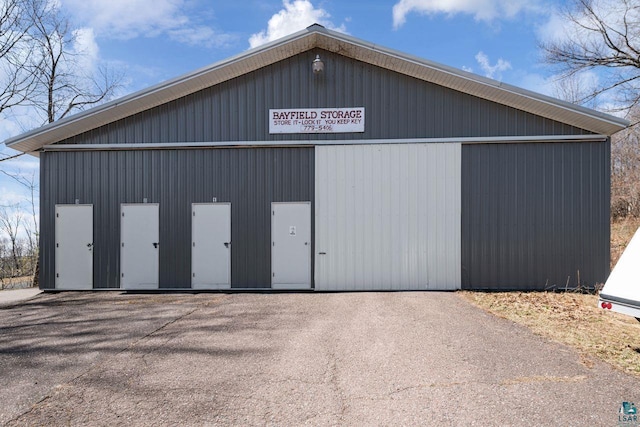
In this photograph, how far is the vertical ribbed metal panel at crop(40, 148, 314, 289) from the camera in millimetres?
9781

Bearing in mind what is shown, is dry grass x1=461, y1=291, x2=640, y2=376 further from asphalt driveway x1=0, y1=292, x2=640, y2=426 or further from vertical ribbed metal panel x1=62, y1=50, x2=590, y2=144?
vertical ribbed metal panel x1=62, y1=50, x2=590, y2=144

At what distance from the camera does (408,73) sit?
9562 millimetres

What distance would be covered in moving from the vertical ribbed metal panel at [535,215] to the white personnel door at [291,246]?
393cm

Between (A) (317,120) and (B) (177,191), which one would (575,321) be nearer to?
(A) (317,120)

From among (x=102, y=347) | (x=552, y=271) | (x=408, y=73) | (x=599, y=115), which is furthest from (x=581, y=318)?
(x=102, y=347)

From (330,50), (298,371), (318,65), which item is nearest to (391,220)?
(318,65)

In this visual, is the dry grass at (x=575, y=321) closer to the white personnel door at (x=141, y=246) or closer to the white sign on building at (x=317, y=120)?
the white sign on building at (x=317, y=120)

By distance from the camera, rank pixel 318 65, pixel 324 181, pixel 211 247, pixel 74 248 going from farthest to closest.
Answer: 1. pixel 74 248
2. pixel 211 247
3. pixel 324 181
4. pixel 318 65

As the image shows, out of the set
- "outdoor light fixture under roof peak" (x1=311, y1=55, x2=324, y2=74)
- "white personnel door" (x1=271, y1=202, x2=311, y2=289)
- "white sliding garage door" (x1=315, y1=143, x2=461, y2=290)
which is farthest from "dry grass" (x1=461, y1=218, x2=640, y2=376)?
"outdoor light fixture under roof peak" (x1=311, y1=55, x2=324, y2=74)

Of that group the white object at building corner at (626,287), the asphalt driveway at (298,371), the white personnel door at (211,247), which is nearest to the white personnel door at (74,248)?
the asphalt driveway at (298,371)

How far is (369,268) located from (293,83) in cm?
510

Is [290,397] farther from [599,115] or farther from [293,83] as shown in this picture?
[599,115]

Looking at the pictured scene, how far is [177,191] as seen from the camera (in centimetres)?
998

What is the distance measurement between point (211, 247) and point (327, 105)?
4716mm
